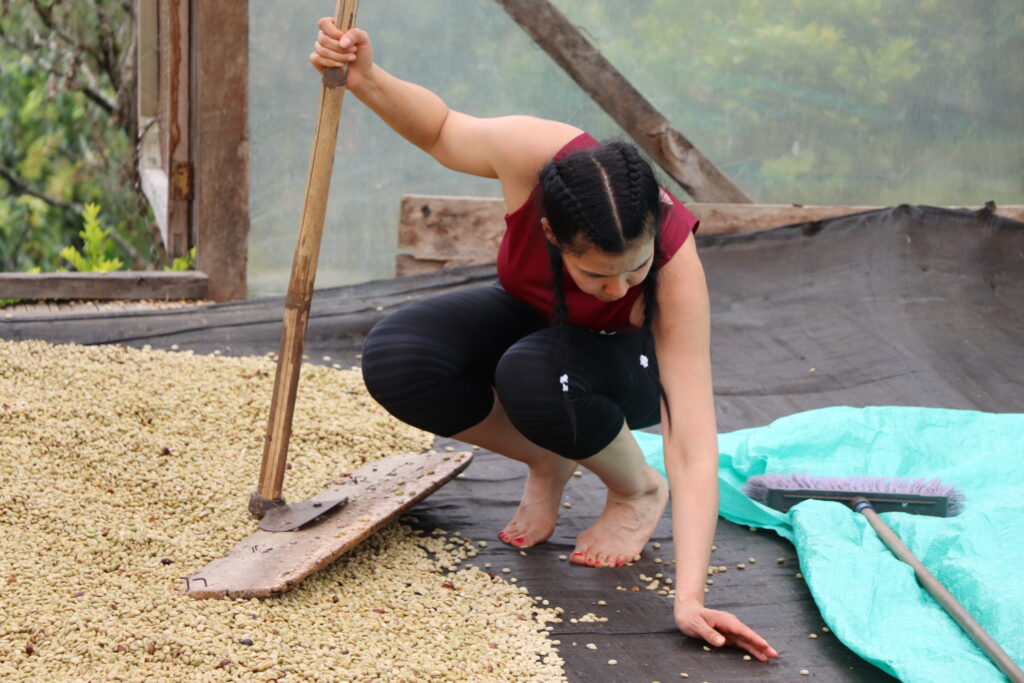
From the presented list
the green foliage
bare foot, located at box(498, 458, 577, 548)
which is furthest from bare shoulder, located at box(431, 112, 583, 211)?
the green foliage

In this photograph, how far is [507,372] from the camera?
6.30ft

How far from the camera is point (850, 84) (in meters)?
4.19

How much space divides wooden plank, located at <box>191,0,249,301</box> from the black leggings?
1947mm

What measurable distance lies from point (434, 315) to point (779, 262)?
2000mm

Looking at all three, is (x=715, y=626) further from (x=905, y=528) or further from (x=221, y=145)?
(x=221, y=145)

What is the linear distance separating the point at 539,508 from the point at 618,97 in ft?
7.29

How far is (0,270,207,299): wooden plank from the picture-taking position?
3.66m

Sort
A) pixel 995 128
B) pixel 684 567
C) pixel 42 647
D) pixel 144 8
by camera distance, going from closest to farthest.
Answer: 1. pixel 42 647
2. pixel 684 567
3. pixel 995 128
4. pixel 144 8

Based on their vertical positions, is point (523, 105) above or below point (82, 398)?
above

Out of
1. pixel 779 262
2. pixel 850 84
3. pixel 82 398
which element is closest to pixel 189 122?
pixel 82 398

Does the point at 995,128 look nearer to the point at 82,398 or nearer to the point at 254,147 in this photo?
the point at 254,147

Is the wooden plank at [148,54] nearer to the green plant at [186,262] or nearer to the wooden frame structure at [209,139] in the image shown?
the wooden frame structure at [209,139]

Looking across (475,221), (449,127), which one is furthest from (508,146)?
(475,221)

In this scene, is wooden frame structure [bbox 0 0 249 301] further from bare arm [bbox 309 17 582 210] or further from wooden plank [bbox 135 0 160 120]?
bare arm [bbox 309 17 582 210]
